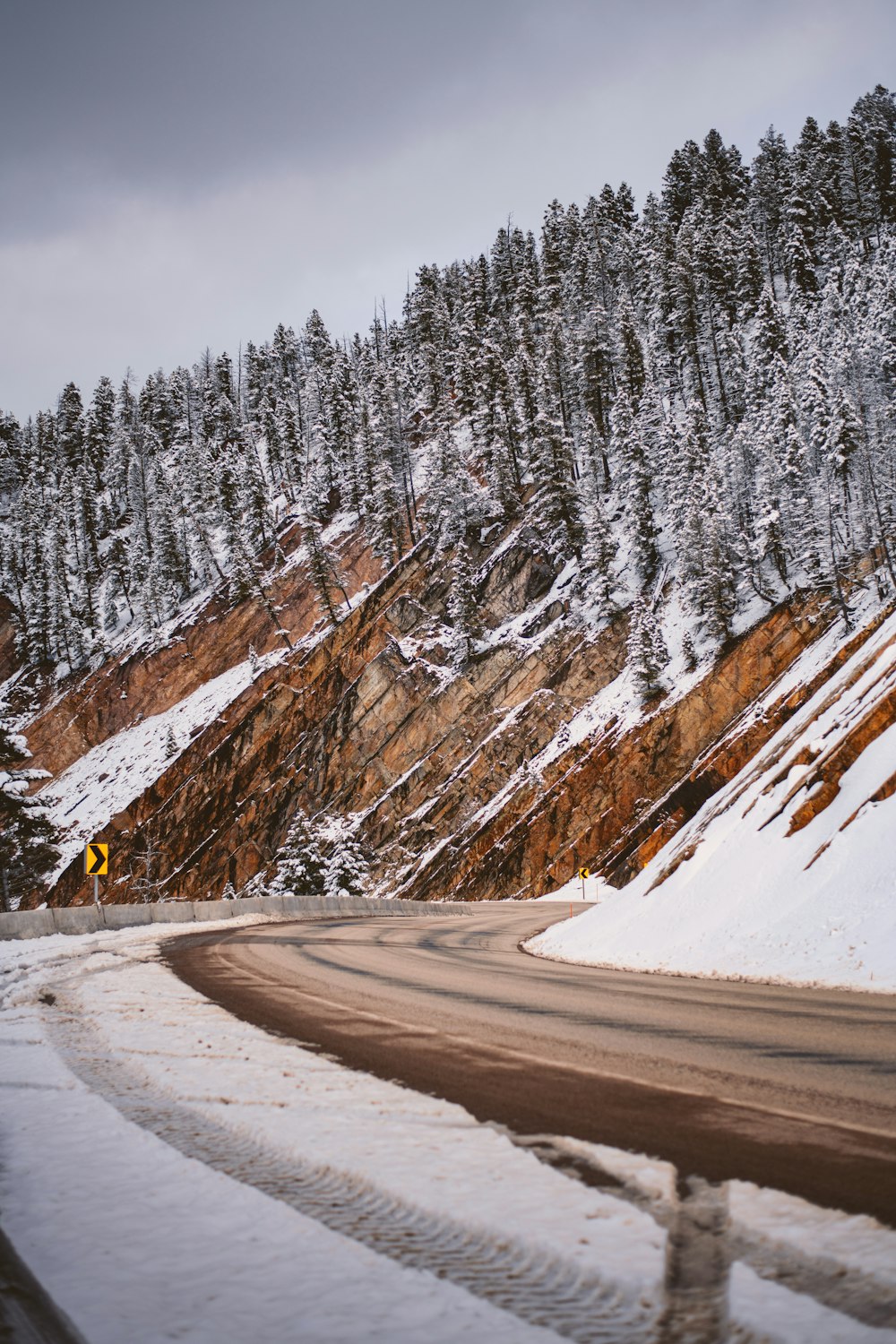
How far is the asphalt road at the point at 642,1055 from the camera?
12.4 ft

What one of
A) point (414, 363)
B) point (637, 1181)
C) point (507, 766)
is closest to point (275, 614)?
point (507, 766)

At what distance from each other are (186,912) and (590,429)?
5728 centimetres

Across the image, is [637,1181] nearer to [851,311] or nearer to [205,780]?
[205,780]

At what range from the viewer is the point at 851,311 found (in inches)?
2522

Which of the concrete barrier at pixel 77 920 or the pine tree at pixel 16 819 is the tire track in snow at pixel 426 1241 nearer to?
the concrete barrier at pixel 77 920

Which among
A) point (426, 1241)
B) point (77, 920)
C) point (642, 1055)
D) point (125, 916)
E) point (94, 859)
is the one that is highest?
point (426, 1241)

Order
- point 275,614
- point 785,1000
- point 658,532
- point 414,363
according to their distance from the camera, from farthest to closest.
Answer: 1. point 414,363
2. point 275,614
3. point 658,532
4. point 785,1000

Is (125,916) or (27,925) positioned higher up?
(27,925)

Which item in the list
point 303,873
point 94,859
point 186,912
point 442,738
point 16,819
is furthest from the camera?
point 442,738

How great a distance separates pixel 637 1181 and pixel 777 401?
5792 cm

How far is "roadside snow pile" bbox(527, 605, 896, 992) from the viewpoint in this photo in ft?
33.4

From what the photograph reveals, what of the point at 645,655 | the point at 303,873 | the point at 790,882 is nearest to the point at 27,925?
the point at 790,882

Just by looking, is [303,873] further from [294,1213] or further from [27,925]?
[294,1213]

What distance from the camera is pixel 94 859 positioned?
2128cm
